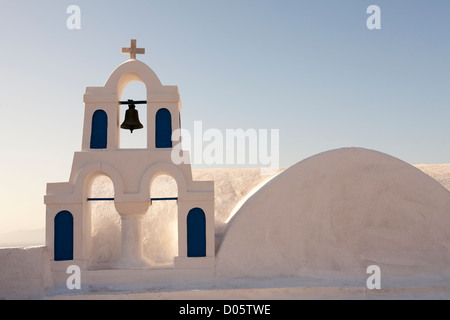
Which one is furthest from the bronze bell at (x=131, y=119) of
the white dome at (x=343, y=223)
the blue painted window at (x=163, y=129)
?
the white dome at (x=343, y=223)

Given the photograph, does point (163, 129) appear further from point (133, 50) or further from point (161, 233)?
point (161, 233)

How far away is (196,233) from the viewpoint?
33.8 feet

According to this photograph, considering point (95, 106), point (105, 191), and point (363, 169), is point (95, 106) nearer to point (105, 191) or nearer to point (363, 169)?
point (105, 191)

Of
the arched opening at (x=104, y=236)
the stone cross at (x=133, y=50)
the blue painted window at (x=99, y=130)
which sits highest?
the stone cross at (x=133, y=50)

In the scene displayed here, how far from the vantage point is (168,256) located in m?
12.5

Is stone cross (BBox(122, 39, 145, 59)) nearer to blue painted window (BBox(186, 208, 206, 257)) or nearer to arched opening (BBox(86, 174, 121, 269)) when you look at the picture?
arched opening (BBox(86, 174, 121, 269))

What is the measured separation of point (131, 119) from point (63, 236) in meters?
3.13

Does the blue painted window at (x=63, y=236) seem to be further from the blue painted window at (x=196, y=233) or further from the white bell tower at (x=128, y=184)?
the blue painted window at (x=196, y=233)

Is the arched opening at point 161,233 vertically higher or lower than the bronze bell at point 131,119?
lower

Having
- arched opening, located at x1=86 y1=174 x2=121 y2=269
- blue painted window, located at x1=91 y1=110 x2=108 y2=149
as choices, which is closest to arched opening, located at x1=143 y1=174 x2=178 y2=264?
arched opening, located at x1=86 y1=174 x2=121 y2=269

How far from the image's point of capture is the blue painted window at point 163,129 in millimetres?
10586

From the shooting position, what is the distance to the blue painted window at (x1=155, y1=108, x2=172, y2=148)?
34.7 ft

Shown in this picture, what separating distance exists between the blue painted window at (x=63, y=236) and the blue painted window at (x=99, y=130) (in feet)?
5.54

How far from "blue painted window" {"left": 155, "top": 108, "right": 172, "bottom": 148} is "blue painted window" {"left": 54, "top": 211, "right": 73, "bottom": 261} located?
8.52 ft
